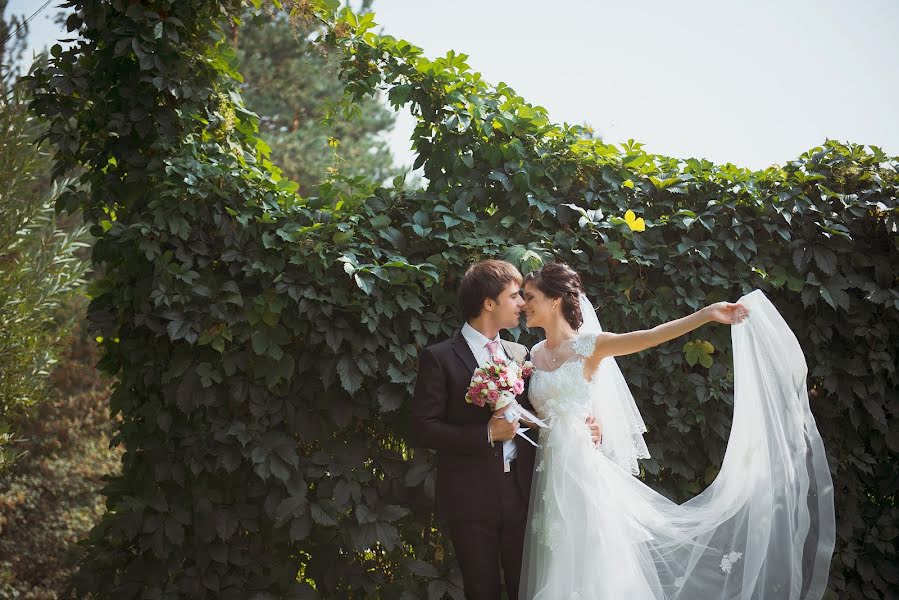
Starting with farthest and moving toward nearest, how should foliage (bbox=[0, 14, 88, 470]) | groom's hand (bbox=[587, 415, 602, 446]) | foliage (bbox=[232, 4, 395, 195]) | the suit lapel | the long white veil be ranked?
foliage (bbox=[232, 4, 395, 195]), foliage (bbox=[0, 14, 88, 470]), the long white veil, groom's hand (bbox=[587, 415, 602, 446]), the suit lapel

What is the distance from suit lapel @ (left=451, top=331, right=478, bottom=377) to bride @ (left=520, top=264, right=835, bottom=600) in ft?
1.05

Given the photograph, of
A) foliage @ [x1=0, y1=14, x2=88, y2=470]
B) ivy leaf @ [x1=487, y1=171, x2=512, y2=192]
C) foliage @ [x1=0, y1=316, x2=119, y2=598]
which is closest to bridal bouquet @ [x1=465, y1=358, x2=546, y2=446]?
ivy leaf @ [x1=487, y1=171, x2=512, y2=192]

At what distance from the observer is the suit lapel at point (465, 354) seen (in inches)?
126

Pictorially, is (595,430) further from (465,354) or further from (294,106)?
(294,106)

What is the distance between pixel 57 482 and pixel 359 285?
8398mm

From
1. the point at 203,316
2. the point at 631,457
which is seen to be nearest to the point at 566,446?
the point at 631,457

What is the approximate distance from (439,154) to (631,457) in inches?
76.5

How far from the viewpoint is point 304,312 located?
3771 mm

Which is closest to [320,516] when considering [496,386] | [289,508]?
[289,508]

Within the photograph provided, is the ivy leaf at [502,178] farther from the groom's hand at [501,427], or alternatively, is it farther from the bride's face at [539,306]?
the groom's hand at [501,427]

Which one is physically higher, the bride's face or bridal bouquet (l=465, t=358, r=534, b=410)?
the bride's face

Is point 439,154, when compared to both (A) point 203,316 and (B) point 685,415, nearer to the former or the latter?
(A) point 203,316

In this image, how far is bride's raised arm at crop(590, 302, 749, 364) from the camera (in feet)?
9.98

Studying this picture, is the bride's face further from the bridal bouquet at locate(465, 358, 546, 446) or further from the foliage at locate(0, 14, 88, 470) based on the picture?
the foliage at locate(0, 14, 88, 470)
